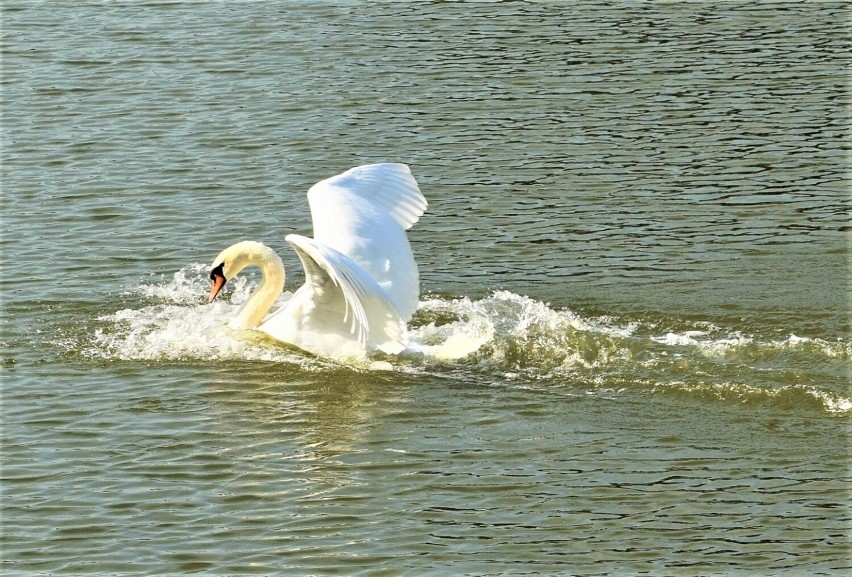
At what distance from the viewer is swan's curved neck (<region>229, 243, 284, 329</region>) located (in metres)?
11.7

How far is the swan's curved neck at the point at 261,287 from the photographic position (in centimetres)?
1171

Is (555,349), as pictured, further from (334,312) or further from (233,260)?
(233,260)

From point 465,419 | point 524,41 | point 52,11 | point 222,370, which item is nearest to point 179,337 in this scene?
point 222,370

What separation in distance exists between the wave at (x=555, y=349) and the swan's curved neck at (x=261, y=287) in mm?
143

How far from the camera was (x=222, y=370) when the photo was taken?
11.0 m

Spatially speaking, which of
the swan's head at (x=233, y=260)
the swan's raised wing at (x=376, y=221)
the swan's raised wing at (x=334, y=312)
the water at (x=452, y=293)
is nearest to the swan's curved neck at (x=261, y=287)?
the swan's head at (x=233, y=260)

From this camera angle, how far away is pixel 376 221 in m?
11.5

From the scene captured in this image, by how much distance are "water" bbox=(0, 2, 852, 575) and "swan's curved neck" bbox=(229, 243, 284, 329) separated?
0.27 m

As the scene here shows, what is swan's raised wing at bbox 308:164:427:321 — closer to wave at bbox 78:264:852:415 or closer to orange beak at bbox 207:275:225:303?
wave at bbox 78:264:852:415

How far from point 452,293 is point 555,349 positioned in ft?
5.10

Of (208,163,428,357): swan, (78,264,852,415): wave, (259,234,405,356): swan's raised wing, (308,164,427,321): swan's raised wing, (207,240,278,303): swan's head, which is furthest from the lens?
(207,240,278,303): swan's head

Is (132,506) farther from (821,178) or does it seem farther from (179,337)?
(821,178)

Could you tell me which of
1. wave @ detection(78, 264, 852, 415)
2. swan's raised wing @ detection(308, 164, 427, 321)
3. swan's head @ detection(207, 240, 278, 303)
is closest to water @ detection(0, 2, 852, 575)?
wave @ detection(78, 264, 852, 415)

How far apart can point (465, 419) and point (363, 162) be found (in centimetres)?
590
